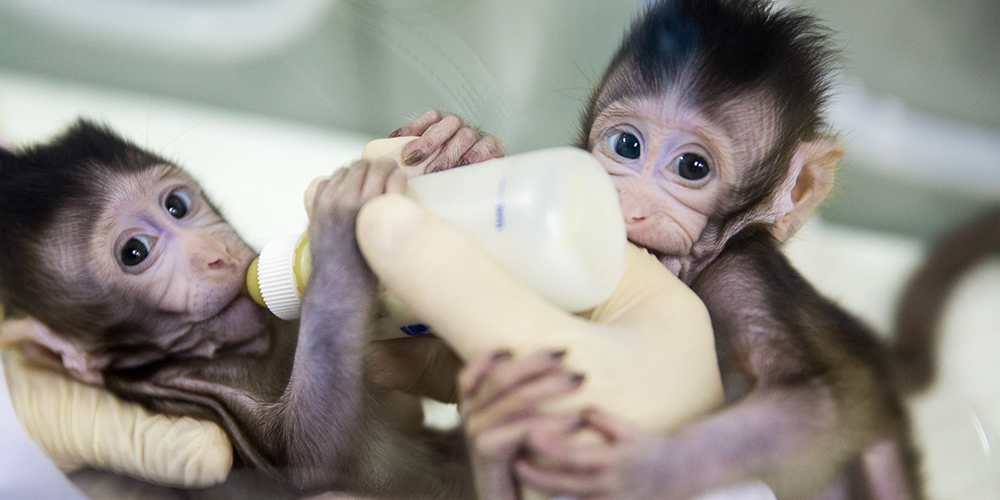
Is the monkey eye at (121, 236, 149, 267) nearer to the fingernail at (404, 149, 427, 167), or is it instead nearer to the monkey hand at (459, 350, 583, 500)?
the fingernail at (404, 149, 427, 167)

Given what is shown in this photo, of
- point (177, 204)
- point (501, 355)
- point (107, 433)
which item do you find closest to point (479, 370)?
point (501, 355)

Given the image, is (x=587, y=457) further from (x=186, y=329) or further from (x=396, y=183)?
(x=186, y=329)

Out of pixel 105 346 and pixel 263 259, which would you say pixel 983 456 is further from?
pixel 105 346

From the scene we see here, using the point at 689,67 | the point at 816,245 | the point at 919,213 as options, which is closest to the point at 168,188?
the point at 689,67

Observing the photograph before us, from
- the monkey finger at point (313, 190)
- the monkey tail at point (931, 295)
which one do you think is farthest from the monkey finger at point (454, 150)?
the monkey tail at point (931, 295)

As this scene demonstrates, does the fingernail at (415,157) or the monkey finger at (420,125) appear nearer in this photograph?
the fingernail at (415,157)

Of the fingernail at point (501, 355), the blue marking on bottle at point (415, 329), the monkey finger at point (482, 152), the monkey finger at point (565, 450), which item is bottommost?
the blue marking on bottle at point (415, 329)

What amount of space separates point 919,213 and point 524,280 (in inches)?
30.8

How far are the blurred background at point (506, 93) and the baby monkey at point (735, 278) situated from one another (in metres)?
0.11

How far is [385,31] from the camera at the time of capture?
1.45 m

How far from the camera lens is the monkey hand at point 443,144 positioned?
0.92 m

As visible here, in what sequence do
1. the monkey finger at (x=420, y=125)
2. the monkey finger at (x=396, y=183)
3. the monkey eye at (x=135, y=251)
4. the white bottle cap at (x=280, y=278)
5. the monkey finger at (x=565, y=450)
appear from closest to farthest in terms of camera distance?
1. the monkey finger at (x=565, y=450)
2. the monkey finger at (x=396, y=183)
3. the white bottle cap at (x=280, y=278)
4. the monkey eye at (x=135, y=251)
5. the monkey finger at (x=420, y=125)

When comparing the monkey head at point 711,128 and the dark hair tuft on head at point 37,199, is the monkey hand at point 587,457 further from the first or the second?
the dark hair tuft on head at point 37,199

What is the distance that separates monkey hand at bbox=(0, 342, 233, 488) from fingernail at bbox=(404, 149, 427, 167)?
0.41 m
